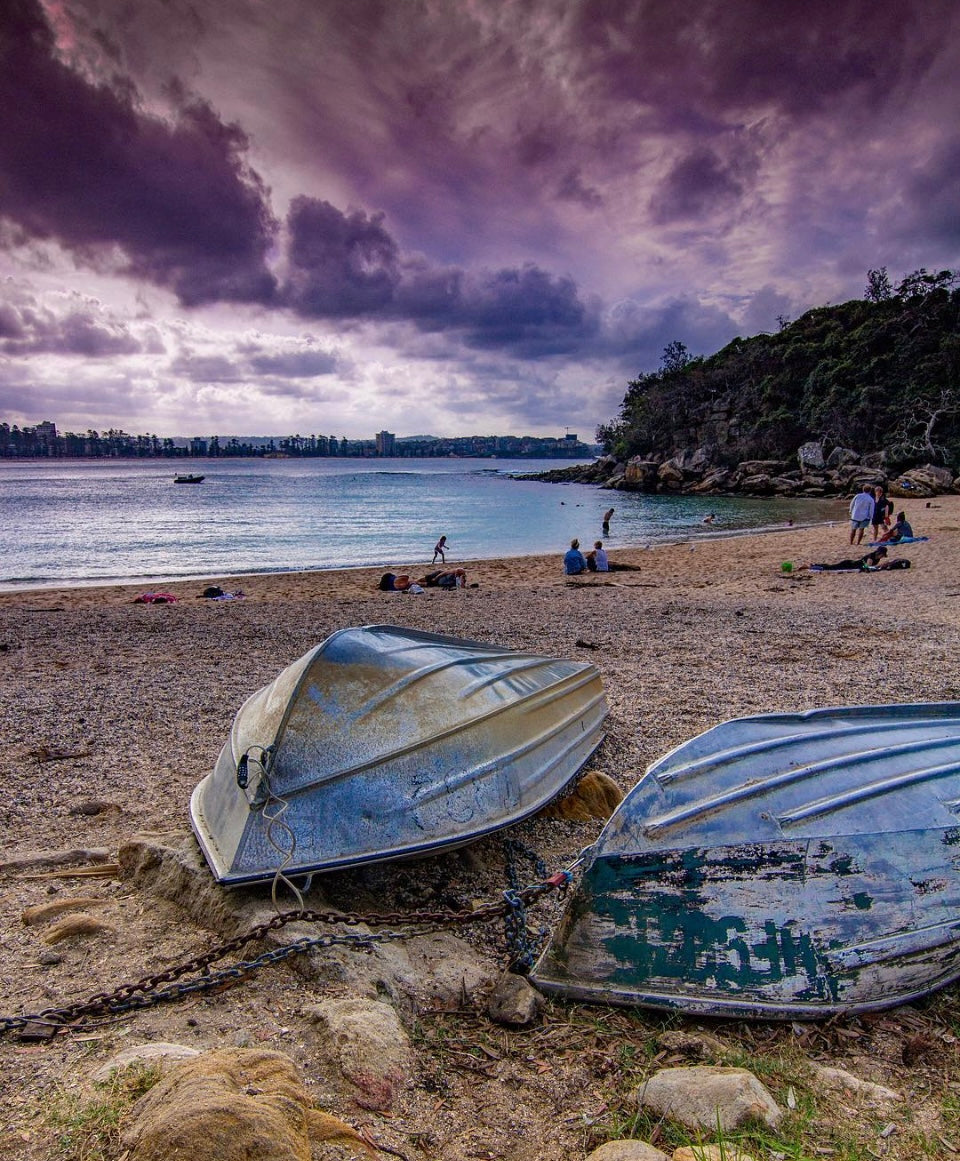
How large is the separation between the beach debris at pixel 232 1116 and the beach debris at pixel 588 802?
2.43 m

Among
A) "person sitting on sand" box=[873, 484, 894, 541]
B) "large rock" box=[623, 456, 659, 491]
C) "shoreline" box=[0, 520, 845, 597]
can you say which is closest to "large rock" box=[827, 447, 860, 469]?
"large rock" box=[623, 456, 659, 491]

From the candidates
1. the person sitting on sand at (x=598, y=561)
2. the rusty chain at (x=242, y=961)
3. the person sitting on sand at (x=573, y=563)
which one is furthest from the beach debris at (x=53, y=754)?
the person sitting on sand at (x=598, y=561)

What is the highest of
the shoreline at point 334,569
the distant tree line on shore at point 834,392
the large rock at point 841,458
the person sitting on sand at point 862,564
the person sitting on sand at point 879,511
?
the distant tree line on shore at point 834,392

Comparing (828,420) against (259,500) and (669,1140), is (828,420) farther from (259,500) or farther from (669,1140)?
(669,1140)

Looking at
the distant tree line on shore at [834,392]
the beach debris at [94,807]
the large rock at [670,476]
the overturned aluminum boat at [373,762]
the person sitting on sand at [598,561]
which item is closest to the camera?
the overturned aluminum boat at [373,762]

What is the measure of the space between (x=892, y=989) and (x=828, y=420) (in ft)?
175

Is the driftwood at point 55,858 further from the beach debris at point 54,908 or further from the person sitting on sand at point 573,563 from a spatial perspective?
the person sitting on sand at point 573,563

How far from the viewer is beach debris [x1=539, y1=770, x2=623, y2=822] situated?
168 inches

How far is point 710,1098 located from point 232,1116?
1.36 metres

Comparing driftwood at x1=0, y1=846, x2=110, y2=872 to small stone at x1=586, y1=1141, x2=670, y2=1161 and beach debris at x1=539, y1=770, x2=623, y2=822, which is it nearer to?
beach debris at x1=539, y1=770, x2=623, y2=822

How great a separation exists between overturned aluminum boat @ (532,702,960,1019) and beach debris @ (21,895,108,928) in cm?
215

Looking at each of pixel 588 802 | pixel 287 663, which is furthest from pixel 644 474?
pixel 588 802

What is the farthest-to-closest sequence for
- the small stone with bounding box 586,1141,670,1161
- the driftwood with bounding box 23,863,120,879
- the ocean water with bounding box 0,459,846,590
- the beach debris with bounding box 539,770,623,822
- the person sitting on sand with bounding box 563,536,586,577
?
the ocean water with bounding box 0,459,846,590, the person sitting on sand with bounding box 563,536,586,577, the beach debris with bounding box 539,770,623,822, the driftwood with bounding box 23,863,120,879, the small stone with bounding box 586,1141,670,1161

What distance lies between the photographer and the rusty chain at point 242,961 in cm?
247
